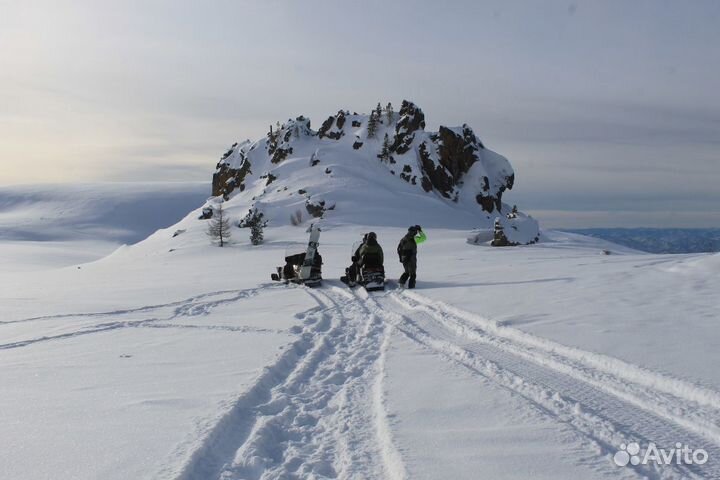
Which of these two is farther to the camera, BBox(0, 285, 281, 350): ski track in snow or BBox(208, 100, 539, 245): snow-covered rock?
BBox(208, 100, 539, 245): snow-covered rock

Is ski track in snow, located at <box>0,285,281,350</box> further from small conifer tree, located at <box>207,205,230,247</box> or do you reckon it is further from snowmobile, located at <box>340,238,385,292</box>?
small conifer tree, located at <box>207,205,230,247</box>

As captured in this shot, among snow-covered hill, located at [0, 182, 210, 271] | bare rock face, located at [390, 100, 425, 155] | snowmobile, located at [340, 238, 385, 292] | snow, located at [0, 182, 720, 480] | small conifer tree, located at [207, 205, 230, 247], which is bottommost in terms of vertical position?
snow, located at [0, 182, 720, 480]

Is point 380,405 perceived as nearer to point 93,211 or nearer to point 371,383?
point 371,383

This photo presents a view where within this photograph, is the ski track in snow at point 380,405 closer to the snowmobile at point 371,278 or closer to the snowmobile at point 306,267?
the snowmobile at point 371,278

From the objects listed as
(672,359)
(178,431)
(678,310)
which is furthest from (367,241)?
(178,431)

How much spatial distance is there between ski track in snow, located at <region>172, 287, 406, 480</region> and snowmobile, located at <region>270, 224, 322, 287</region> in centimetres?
879

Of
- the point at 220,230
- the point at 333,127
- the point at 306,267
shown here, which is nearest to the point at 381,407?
the point at 306,267

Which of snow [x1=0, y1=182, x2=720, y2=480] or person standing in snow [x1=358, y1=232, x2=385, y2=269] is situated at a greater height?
person standing in snow [x1=358, y1=232, x2=385, y2=269]

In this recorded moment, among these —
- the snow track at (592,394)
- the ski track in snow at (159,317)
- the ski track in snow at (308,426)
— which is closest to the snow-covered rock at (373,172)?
the ski track in snow at (159,317)

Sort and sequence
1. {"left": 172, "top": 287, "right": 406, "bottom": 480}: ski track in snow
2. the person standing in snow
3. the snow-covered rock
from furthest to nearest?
the snow-covered rock → the person standing in snow → {"left": 172, "top": 287, "right": 406, "bottom": 480}: ski track in snow

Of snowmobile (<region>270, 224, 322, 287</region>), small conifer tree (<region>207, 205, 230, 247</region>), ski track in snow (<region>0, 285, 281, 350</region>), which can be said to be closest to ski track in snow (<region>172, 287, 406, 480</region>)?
ski track in snow (<region>0, 285, 281, 350</region>)

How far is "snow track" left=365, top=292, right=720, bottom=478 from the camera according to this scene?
14.3ft

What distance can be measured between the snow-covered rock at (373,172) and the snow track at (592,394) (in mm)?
54783

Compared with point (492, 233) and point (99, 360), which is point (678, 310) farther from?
point (492, 233)
